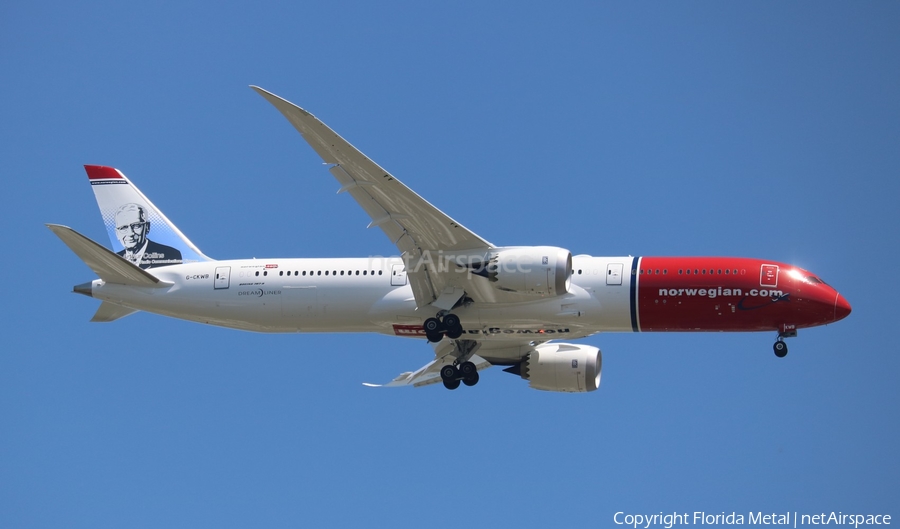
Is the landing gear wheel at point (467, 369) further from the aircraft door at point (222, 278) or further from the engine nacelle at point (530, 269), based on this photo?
the aircraft door at point (222, 278)

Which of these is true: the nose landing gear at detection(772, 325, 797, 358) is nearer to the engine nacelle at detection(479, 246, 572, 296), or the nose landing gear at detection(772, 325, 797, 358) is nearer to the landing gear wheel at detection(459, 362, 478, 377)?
the engine nacelle at detection(479, 246, 572, 296)

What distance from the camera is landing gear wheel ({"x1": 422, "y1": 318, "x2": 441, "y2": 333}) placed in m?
42.3

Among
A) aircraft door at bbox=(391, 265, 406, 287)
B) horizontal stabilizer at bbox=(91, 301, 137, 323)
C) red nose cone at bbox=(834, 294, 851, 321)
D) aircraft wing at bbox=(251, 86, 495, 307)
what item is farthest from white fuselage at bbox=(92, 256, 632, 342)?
red nose cone at bbox=(834, 294, 851, 321)

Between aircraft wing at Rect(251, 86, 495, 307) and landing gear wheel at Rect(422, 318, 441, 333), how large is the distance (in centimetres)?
72

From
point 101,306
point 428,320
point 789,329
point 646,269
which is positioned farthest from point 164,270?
point 789,329

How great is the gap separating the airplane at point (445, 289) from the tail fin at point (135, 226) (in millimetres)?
224

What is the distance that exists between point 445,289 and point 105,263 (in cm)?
1232

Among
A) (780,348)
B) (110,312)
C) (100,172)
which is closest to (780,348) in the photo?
(780,348)

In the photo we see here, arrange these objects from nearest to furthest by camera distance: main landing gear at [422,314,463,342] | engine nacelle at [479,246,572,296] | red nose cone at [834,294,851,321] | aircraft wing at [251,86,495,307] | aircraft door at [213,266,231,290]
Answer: aircraft wing at [251,86,495,307] → engine nacelle at [479,246,572,296] → red nose cone at [834,294,851,321] → main landing gear at [422,314,463,342] → aircraft door at [213,266,231,290]

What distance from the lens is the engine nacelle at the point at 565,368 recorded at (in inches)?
1868

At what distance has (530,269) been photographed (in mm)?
40094

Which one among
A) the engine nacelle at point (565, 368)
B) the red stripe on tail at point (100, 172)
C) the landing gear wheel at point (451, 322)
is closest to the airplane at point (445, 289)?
the landing gear wheel at point (451, 322)

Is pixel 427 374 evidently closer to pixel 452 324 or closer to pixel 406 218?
pixel 452 324

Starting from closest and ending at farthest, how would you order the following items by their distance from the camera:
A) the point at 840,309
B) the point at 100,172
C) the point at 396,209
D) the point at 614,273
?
the point at 396,209
the point at 840,309
the point at 614,273
the point at 100,172
